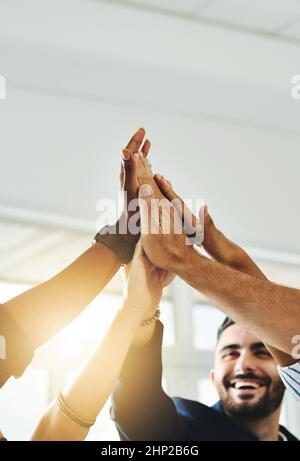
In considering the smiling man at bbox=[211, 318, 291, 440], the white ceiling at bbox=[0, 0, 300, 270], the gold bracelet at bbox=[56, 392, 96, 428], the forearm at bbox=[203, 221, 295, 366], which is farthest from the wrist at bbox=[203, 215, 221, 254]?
the white ceiling at bbox=[0, 0, 300, 270]

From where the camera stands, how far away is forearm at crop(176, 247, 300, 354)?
5.05 ft

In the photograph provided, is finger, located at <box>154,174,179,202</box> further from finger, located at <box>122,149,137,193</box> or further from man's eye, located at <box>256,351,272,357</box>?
man's eye, located at <box>256,351,272,357</box>

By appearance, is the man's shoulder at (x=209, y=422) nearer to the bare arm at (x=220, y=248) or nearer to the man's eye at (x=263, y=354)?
the man's eye at (x=263, y=354)

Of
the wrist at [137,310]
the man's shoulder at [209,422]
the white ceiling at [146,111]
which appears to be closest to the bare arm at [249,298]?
the wrist at [137,310]

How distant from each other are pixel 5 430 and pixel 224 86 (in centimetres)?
168

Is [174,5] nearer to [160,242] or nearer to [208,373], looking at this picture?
[208,373]

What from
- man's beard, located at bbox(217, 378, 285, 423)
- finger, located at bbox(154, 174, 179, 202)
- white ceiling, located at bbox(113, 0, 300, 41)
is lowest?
man's beard, located at bbox(217, 378, 285, 423)

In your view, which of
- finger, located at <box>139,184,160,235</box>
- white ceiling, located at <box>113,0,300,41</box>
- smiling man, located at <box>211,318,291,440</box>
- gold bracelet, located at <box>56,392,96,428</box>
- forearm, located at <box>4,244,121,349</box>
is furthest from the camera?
white ceiling, located at <box>113,0,300,41</box>

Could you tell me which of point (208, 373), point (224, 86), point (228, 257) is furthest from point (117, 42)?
point (228, 257)

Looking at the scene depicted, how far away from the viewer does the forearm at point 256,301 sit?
1540mm

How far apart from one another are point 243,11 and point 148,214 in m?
2.05

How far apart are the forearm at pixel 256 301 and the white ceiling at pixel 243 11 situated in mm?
2036

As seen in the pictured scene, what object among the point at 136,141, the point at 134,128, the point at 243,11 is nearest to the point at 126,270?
the point at 136,141

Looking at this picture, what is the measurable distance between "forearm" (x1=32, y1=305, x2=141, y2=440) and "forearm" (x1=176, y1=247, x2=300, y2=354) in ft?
0.57
